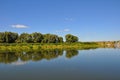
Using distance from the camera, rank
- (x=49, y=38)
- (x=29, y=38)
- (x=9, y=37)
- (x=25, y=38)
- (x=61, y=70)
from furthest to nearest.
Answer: (x=49, y=38)
(x=29, y=38)
(x=25, y=38)
(x=9, y=37)
(x=61, y=70)

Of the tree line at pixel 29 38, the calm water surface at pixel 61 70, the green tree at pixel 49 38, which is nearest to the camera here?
the calm water surface at pixel 61 70

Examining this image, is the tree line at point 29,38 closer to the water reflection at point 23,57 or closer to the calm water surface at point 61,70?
the water reflection at point 23,57

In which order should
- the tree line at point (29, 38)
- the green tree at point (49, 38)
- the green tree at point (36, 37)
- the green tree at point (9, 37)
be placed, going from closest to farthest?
the green tree at point (9, 37) < the tree line at point (29, 38) < the green tree at point (36, 37) < the green tree at point (49, 38)

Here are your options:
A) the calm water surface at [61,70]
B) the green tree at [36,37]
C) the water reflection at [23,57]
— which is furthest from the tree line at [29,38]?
the calm water surface at [61,70]

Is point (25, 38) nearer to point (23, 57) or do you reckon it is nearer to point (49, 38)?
point (49, 38)

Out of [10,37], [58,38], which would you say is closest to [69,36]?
[58,38]

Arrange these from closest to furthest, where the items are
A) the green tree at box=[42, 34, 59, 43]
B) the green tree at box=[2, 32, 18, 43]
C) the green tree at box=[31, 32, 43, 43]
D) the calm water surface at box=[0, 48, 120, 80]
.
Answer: the calm water surface at box=[0, 48, 120, 80], the green tree at box=[2, 32, 18, 43], the green tree at box=[31, 32, 43, 43], the green tree at box=[42, 34, 59, 43]

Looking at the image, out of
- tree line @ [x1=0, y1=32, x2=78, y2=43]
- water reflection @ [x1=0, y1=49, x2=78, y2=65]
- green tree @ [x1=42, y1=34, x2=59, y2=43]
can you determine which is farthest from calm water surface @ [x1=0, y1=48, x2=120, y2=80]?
green tree @ [x1=42, y1=34, x2=59, y2=43]

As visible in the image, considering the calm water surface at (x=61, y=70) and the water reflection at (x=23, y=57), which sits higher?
the water reflection at (x=23, y=57)

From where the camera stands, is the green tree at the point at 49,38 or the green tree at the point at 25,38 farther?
the green tree at the point at 49,38

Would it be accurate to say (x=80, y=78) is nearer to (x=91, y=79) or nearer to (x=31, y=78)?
(x=91, y=79)

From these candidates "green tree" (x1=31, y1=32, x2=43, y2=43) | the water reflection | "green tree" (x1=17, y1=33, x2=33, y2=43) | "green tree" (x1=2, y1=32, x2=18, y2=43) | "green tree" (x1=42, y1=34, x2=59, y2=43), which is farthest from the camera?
"green tree" (x1=42, y1=34, x2=59, y2=43)

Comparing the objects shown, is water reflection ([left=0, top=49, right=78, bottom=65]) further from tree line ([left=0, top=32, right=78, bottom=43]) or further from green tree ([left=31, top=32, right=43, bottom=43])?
green tree ([left=31, top=32, right=43, bottom=43])

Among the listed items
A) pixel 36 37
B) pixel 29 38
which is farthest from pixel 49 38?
pixel 29 38
